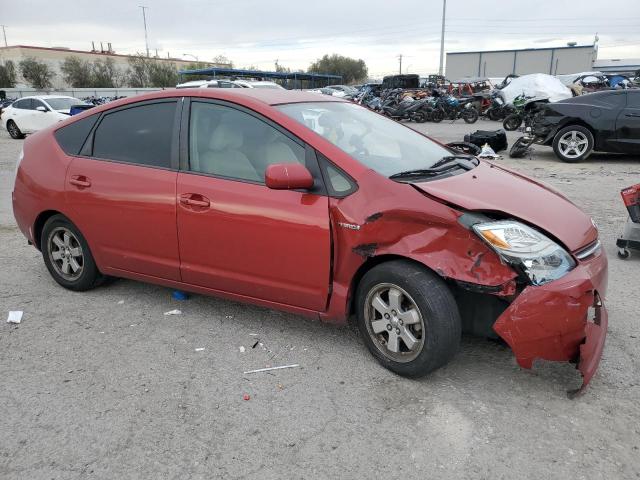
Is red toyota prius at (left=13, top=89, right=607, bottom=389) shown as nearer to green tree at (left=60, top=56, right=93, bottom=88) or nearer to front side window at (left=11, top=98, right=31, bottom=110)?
front side window at (left=11, top=98, right=31, bottom=110)

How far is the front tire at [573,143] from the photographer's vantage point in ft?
34.4

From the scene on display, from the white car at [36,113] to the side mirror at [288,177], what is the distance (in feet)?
57.6

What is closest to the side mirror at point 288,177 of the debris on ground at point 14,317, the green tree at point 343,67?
the debris on ground at point 14,317

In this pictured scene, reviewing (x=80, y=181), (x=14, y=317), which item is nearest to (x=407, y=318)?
(x=80, y=181)

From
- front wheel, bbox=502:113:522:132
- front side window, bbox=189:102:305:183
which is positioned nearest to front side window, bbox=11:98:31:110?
front wheel, bbox=502:113:522:132

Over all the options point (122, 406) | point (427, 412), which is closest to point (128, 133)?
point (122, 406)

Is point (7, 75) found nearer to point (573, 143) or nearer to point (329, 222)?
point (573, 143)

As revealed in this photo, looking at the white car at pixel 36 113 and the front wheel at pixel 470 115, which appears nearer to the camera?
the white car at pixel 36 113

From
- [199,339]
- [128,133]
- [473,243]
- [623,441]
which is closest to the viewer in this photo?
[623,441]

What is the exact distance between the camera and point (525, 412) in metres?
2.72

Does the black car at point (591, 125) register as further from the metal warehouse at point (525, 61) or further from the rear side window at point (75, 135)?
the metal warehouse at point (525, 61)

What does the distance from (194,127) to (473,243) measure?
6.76 ft

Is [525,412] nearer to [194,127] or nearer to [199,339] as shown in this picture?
[199,339]

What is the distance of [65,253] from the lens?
4359 mm
